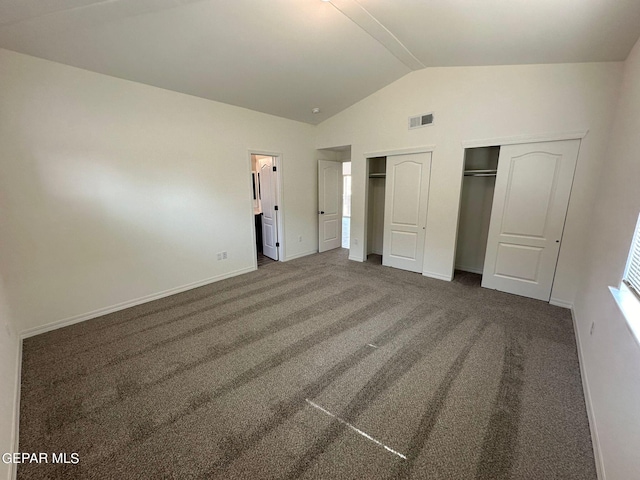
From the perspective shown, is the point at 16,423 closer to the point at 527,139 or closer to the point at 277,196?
the point at 277,196

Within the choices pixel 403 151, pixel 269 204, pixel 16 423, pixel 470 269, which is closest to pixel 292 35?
pixel 403 151

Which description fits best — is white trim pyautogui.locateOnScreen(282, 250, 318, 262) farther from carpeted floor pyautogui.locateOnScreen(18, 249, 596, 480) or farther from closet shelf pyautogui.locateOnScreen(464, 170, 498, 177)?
closet shelf pyautogui.locateOnScreen(464, 170, 498, 177)

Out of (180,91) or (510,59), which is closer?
(510,59)

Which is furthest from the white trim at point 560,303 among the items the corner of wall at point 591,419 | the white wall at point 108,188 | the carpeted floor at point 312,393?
the white wall at point 108,188

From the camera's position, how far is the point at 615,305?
1.59 m

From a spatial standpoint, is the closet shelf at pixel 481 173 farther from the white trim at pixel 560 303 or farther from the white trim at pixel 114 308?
the white trim at pixel 114 308

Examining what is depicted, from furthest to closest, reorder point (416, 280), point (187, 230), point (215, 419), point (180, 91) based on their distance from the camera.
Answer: point (416, 280) → point (187, 230) → point (180, 91) → point (215, 419)

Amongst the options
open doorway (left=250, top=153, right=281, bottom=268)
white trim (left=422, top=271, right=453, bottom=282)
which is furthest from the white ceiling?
white trim (left=422, top=271, right=453, bottom=282)

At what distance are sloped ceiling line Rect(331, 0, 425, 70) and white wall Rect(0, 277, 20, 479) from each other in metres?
3.80

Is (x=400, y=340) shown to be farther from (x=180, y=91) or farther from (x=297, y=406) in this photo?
(x=180, y=91)

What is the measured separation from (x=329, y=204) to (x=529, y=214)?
3.58 m

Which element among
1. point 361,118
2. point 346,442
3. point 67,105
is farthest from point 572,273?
point 67,105

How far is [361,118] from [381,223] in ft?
6.88

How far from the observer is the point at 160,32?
235cm
